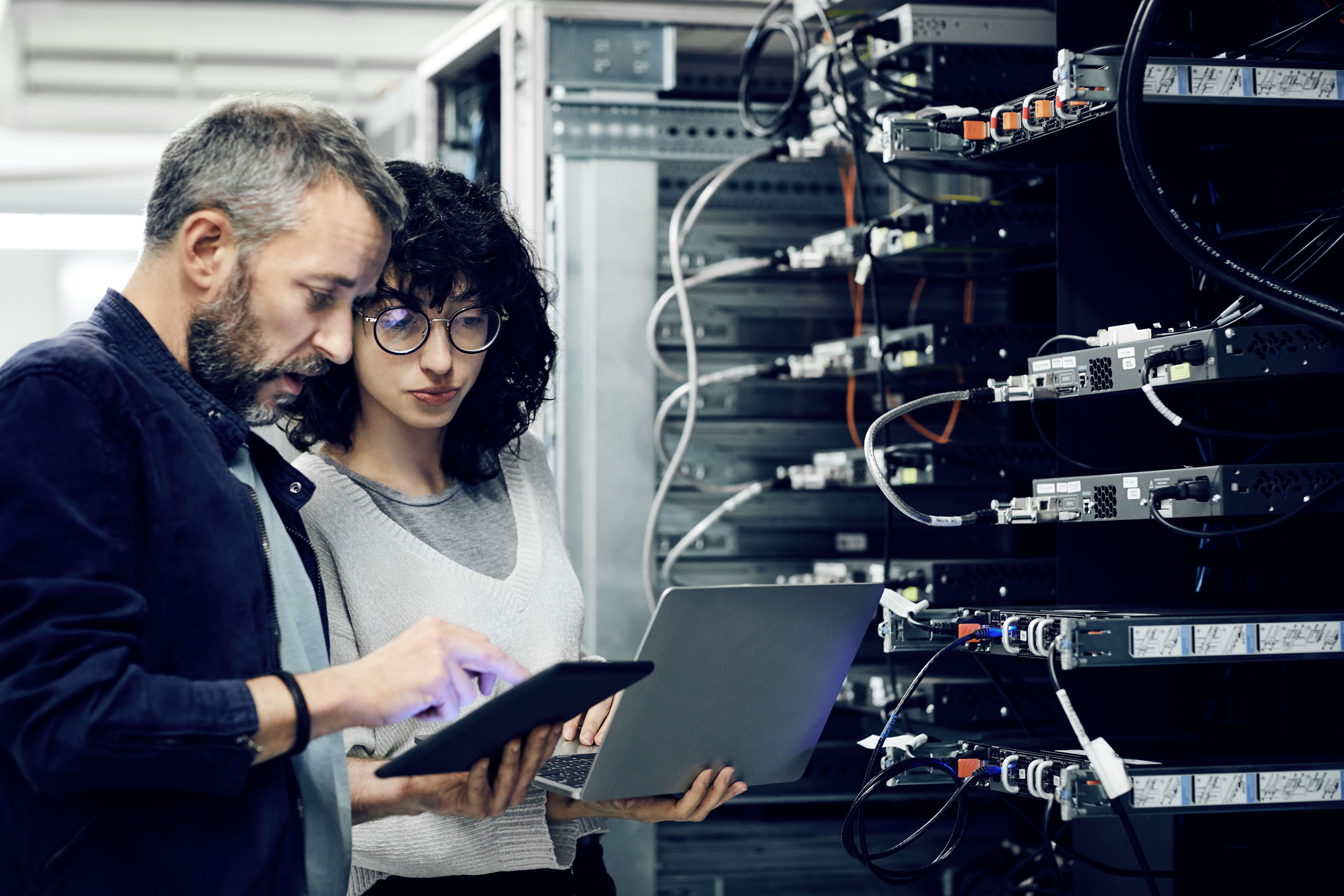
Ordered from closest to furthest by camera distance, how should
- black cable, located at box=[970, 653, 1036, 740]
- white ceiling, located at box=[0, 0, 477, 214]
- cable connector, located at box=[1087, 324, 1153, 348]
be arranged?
cable connector, located at box=[1087, 324, 1153, 348]
black cable, located at box=[970, 653, 1036, 740]
white ceiling, located at box=[0, 0, 477, 214]

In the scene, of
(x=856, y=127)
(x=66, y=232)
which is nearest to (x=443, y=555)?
(x=856, y=127)

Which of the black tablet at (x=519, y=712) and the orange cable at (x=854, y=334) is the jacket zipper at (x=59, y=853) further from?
the orange cable at (x=854, y=334)

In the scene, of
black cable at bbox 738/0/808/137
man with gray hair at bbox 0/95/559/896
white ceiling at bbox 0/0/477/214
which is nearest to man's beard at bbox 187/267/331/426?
man with gray hair at bbox 0/95/559/896

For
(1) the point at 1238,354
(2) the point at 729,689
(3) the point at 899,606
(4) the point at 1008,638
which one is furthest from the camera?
(3) the point at 899,606

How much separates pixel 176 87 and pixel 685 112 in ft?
12.1

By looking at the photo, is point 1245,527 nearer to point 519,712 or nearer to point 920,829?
point 920,829

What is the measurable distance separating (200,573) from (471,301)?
57cm

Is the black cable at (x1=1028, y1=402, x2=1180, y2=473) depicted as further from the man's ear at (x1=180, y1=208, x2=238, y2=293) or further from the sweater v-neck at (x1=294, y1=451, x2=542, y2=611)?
the man's ear at (x1=180, y1=208, x2=238, y2=293)

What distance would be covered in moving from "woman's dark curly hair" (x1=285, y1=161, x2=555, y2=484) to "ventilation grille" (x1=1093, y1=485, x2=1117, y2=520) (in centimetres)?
69

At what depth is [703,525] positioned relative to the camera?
7.28 feet

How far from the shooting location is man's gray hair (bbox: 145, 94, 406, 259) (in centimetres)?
109

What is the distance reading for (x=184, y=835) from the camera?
1.03 meters

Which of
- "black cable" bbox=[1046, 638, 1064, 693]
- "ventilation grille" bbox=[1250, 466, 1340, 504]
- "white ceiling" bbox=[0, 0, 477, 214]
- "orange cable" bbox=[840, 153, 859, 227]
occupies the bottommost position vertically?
"black cable" bbox=[1046, 638, 1064, 693]

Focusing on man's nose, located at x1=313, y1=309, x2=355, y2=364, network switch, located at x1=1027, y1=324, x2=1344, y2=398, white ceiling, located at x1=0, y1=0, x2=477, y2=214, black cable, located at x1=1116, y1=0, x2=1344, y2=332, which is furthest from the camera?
white ceiling, located at x1=0, y1=0, x2=477, y2=214
